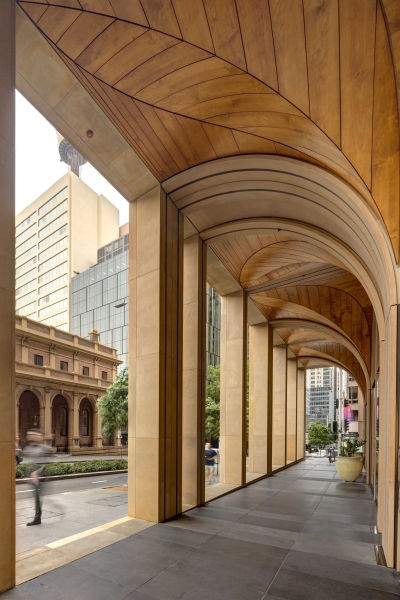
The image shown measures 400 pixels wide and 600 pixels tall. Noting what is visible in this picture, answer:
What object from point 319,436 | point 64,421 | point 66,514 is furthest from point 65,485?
point 319,436

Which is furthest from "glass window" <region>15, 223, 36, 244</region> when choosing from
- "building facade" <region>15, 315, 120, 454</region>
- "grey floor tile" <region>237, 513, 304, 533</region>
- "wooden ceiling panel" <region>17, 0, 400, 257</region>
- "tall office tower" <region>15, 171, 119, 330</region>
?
"grey floor tile" <region>237, 513, 304, 533</region>

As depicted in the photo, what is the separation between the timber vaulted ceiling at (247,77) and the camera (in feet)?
11.9

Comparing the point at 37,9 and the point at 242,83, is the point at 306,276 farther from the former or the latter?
the point at 37,9

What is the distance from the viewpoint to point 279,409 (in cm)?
1917

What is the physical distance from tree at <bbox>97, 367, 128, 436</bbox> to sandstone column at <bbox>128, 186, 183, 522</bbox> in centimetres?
1319

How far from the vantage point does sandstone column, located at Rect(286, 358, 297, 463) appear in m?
21.2

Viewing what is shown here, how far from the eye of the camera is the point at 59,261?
5694 cm

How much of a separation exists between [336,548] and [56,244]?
190ft

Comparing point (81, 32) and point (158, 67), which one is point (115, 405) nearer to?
point (158, 67)

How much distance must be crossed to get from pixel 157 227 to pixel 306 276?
6.39m

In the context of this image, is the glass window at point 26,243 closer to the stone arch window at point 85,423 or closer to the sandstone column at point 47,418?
the stone arch window at point 85,423

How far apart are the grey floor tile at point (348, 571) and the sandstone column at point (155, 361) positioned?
100 inches

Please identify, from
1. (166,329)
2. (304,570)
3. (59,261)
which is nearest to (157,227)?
(166,329)

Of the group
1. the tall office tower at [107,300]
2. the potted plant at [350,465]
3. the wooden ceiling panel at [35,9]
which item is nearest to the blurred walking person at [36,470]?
the wooden ceiling panel at [35,9]
